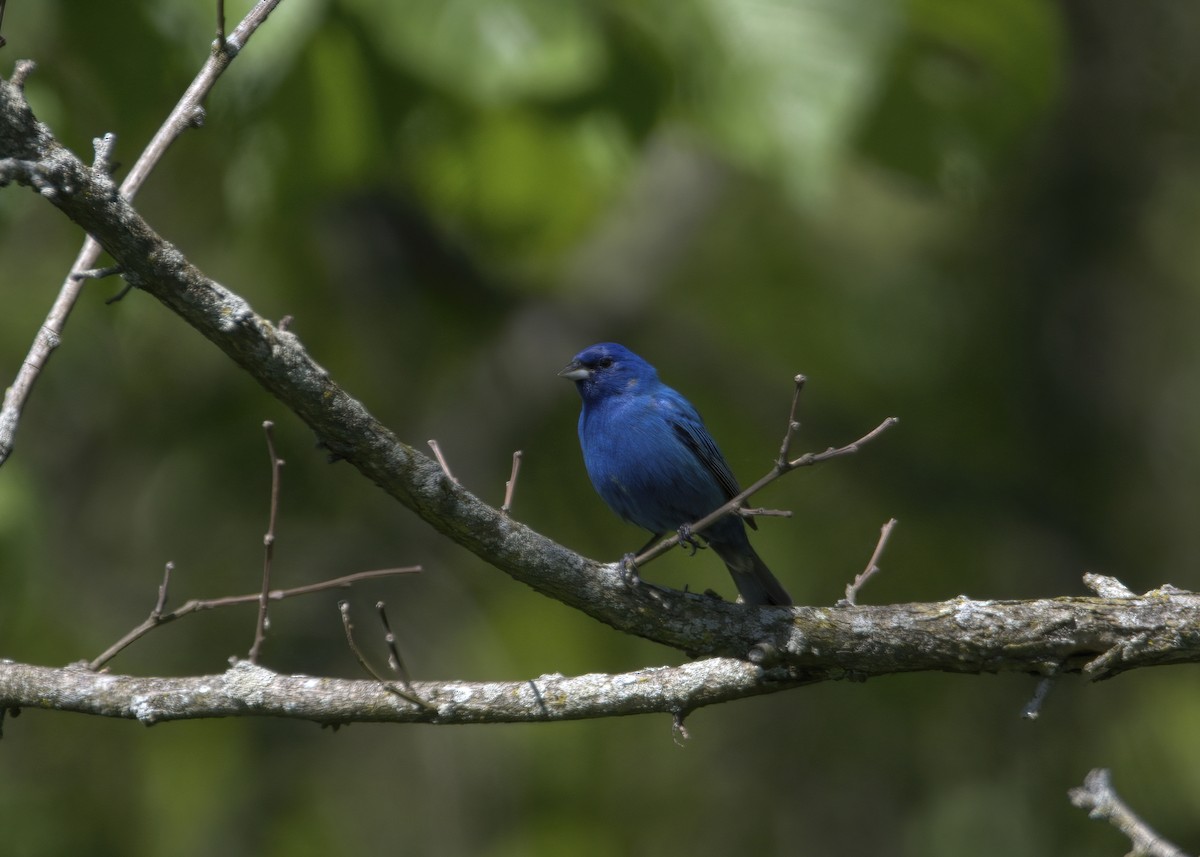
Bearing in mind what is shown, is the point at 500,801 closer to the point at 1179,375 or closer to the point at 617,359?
the point at 617,359

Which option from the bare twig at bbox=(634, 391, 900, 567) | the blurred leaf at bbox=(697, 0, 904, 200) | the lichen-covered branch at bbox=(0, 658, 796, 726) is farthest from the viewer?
the blurred leaf at bbox=(697, 0, 904, 200)

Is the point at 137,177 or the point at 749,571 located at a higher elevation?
the point at 137,177

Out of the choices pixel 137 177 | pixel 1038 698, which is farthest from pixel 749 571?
pixel 137 177

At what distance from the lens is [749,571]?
18.5ft

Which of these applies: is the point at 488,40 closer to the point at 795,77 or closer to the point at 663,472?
the point at 795,77

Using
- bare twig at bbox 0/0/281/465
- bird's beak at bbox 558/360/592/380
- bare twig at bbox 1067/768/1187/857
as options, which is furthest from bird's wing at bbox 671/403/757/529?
bare twig at bbox 1067/768/1187/857

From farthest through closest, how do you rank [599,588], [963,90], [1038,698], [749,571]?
[963,90]
[749,571]
[599,588]
[1038,698]

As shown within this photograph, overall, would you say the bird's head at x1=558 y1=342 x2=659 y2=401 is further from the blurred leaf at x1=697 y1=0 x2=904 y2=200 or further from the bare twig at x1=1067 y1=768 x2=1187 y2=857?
the bare twig at x1=1067 y1=768 x2=1187 y2=857

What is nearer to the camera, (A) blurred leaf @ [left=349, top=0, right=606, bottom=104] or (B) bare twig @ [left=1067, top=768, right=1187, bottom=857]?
(B) bare twig @ [left=1067, top=768, right=1187, bottom=857]

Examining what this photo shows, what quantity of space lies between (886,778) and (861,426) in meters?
2.50

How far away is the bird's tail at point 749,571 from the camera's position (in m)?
5.63

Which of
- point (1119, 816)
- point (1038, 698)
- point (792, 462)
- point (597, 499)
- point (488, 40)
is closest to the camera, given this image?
point (1119, 816)

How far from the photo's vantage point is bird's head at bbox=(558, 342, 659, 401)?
635cm

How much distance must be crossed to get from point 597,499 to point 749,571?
3.29 meters
